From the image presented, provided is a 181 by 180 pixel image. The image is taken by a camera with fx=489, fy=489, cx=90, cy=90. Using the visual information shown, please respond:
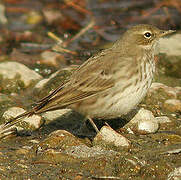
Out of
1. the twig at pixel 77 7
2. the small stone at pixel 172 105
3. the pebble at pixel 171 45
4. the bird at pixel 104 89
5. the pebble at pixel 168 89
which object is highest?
the bird at pixel 104 89

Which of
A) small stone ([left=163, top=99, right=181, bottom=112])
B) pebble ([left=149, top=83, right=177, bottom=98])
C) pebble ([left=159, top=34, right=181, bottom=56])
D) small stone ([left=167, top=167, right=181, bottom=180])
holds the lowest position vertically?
small stone ([left=163, top=99, right=181, bottom=112])

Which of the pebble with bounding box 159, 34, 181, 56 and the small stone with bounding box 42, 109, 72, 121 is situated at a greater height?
the pebble with bounding box 159, 34, 181, 56

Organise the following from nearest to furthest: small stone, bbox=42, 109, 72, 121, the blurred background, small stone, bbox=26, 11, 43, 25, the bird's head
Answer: the bird's head
small stone, bbox=42, 109, 72, 121
the blurred background
small stone, bbox=26, 11, 43, 25

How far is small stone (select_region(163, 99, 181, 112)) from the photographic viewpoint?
6.40m

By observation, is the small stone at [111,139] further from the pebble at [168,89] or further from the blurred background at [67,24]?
the blurred background at [67,24]

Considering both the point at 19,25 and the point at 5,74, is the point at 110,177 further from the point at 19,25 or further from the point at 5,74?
the point at 19,25

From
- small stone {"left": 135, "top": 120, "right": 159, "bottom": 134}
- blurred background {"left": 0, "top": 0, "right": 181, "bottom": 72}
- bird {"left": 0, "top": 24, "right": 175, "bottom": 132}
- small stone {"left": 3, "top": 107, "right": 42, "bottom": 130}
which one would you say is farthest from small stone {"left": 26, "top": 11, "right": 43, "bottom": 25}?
small stone {"left": 135, "top": 120, "right": 159, "bottom": 134}

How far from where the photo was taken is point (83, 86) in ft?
18.2

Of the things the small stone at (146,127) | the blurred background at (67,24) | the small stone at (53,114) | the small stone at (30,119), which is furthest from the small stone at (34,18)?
the small stone at (146,127)

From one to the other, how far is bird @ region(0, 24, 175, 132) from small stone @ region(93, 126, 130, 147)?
0.25 metres

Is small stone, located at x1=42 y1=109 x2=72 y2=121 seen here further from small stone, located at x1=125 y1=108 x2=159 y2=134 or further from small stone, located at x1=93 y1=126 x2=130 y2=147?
small stone, located at x1=93 y1=126 x2=130 y2=147

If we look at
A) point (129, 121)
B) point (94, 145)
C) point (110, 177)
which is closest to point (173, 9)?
point (129, 121)

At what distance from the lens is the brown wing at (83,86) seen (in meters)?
5.41

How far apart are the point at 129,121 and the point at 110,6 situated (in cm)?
600
